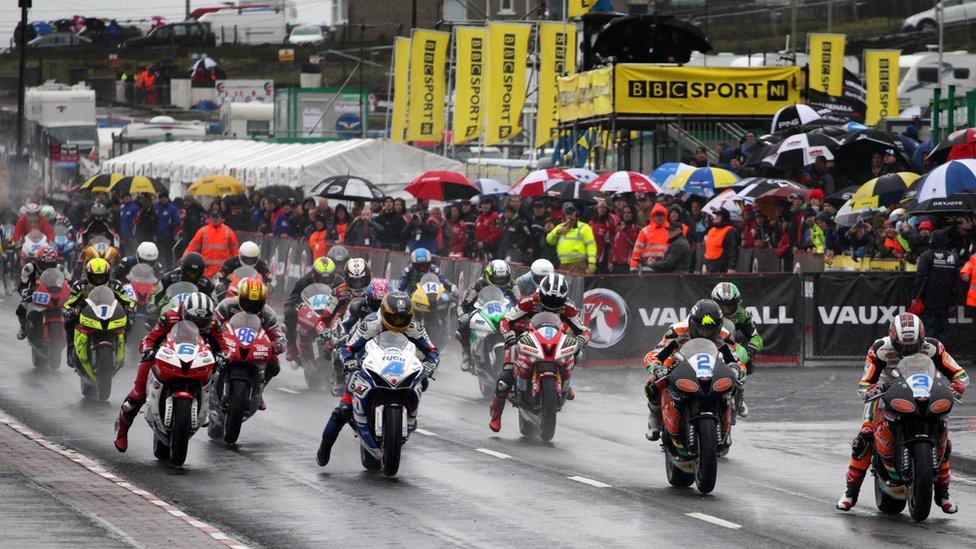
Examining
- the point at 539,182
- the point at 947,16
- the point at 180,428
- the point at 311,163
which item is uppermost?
the point at 947,16

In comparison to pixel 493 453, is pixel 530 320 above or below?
above

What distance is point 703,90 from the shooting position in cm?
3500

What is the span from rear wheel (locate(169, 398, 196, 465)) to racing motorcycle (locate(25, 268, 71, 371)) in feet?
27.8

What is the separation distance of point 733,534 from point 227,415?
5.50 m

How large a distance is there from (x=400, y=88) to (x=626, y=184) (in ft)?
55.1

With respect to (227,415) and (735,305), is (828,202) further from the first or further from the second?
(227,415)

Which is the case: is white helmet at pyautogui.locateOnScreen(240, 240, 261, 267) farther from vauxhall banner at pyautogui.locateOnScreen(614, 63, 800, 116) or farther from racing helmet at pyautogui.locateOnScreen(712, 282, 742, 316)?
vauxhall banner at pyautogui.locateOnScreen(614, 63, 800, 116)

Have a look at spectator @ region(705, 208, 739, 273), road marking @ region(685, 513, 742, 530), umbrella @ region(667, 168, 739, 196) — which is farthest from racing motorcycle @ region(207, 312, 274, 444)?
umbrella @ region(667, 168, 739, 196)

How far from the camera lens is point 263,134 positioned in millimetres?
59406

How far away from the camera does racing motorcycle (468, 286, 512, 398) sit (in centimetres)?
1953

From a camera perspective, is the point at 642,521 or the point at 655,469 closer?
the point at 642,521

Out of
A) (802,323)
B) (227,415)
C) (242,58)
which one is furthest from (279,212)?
(242,58)

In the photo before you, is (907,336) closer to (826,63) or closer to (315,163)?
(315,163)

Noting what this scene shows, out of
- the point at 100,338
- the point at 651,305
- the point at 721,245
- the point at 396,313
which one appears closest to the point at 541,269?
the point at 100,338
